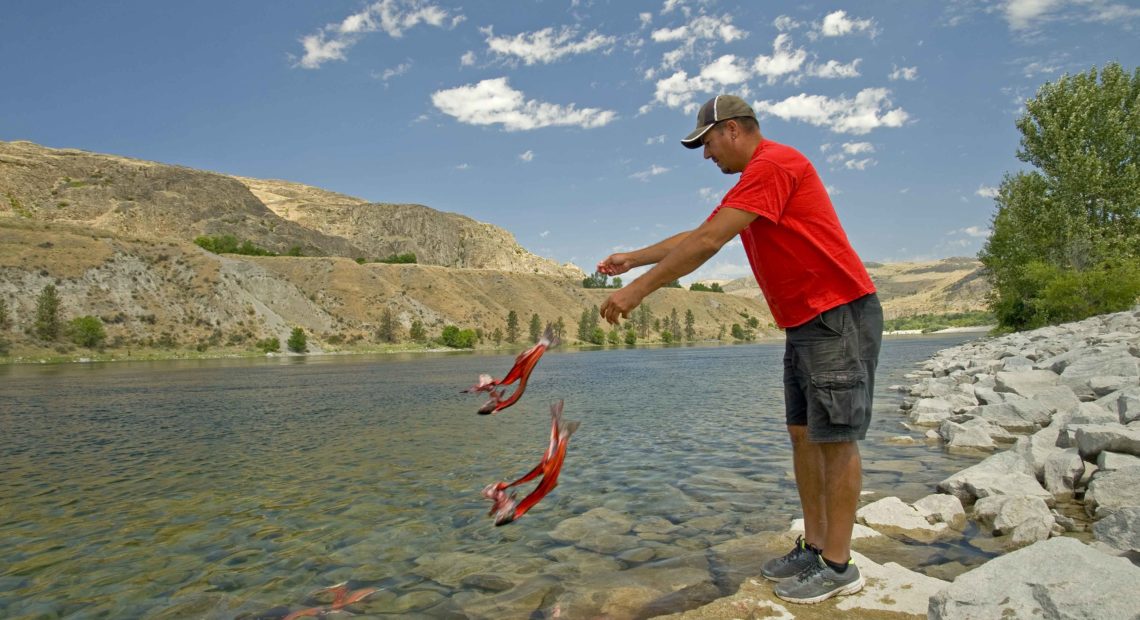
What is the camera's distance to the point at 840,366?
4387mm

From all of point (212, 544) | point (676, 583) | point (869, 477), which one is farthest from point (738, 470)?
point (212, 544)

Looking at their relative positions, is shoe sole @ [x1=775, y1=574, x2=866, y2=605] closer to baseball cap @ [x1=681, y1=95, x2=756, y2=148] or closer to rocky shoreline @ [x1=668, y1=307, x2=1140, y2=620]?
rocky shoreline @ [x1=668, y1=307, x2=1140, y2=620]

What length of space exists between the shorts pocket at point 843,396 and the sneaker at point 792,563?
1063 millimetres

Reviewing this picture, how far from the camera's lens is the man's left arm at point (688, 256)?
4.21 metres

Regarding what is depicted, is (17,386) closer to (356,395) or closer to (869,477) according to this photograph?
(356,395)

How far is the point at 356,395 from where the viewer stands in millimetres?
30859

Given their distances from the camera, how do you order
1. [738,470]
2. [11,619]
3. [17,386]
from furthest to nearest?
[17,386]
[738,470]
[11,619]

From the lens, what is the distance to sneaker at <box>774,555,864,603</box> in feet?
14.4

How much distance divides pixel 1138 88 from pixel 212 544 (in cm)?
5304

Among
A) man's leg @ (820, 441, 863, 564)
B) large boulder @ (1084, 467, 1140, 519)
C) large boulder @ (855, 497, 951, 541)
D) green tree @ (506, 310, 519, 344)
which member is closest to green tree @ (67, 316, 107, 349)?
green tree @ (506, 310, 519, 344)

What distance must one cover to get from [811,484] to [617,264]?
215 cm

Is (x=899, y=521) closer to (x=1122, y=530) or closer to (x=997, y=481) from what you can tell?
(x=997, y=481)

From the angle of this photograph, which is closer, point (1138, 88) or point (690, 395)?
point (690, 395)

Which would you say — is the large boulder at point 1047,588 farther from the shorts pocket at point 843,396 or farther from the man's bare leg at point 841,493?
the shorts pocket at point 843,396
